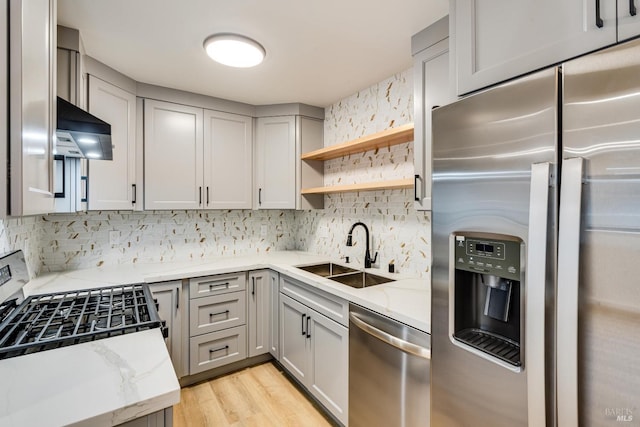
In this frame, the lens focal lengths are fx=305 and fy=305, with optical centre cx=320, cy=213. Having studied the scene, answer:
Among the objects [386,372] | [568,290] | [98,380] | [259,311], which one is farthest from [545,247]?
[259,311]

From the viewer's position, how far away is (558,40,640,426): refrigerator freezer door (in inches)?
Answer: 27.2

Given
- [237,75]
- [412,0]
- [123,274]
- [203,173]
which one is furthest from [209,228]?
[412,0]

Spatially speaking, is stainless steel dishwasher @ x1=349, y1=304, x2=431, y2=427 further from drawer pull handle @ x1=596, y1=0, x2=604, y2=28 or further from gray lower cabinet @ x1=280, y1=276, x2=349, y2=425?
drawer pull handle @ x1=596, y1=0, x2=604, y2=28

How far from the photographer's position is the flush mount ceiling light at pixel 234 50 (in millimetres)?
1764

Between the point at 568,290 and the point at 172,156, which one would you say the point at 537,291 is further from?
the point at 172,156

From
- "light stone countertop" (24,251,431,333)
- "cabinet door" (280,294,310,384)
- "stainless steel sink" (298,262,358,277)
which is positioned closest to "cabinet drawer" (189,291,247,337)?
"light stone countertop" (24,251,431,333)

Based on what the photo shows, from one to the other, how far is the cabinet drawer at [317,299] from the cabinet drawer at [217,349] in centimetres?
57

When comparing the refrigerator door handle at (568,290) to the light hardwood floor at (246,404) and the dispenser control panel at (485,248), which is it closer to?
the dispenser control panel at (485,248)

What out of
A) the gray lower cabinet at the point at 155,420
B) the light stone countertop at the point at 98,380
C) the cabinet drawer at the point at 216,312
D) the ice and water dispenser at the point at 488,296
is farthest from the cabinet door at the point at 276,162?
the gray lower cabinet at the point at 155,420

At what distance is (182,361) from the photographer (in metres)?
2.32

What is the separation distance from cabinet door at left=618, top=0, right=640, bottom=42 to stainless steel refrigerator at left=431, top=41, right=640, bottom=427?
0.09 m

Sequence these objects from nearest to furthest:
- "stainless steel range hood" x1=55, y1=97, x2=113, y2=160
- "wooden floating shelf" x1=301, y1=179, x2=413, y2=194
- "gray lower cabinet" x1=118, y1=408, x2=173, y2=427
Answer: "gray lower cabinet" x1=118, y1=408, x2=173, y2=427, "stainless steel range hood" x1=55, y1=97, x2=113, y2=160, "wooden floating shelf" x1=301, y1=179, x2=413, y2=194

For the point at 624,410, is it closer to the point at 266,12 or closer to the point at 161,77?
the point at 266,12

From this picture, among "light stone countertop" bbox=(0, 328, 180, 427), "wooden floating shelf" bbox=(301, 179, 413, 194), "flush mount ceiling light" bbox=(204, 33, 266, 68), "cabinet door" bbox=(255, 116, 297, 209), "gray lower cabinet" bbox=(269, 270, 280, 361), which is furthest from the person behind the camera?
"cabinet door" bbox=(255, 116, 297, 209)
